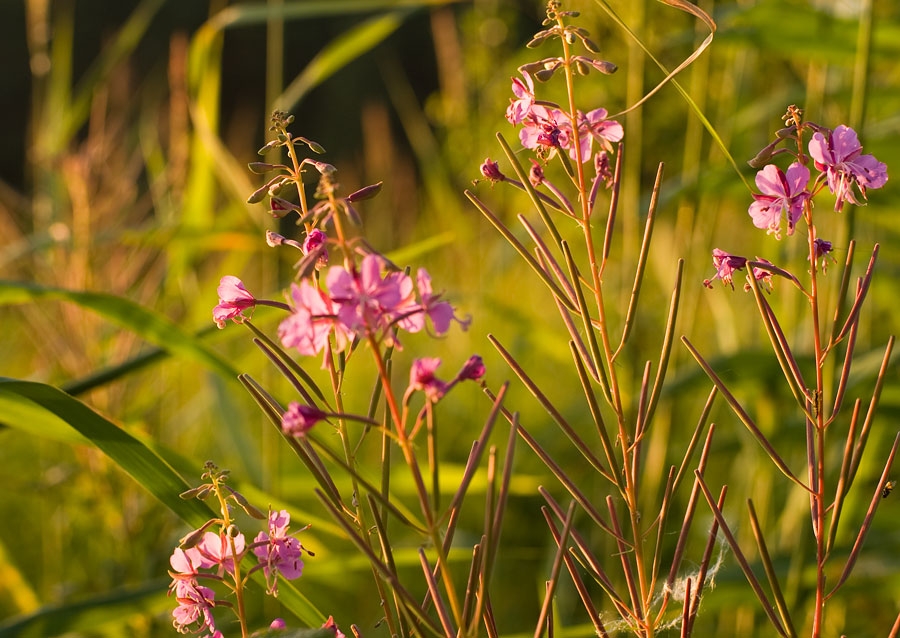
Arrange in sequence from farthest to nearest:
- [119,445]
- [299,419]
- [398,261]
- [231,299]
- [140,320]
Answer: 1. [398,261]
2. [140,320]
3. [119,445]
4. [231,299]
5. [299,419]

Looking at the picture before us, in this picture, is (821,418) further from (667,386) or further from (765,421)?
(765,421)

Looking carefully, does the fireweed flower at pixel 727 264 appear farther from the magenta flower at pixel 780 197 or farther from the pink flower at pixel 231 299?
the pink flower at pixel 231 299

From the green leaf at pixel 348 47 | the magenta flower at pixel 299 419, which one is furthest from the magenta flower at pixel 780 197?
the green leaf at pixel 348 47

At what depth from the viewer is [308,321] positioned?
0.34 m

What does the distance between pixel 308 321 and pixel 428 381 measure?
0.05m

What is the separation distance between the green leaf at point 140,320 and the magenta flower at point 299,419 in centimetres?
42

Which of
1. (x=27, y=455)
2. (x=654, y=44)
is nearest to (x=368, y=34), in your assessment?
(x=654, y=44)

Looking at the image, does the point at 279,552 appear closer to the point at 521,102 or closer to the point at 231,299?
the point at 231,299

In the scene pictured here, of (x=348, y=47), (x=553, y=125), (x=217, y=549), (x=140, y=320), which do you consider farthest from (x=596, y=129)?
(x=348, y=47)

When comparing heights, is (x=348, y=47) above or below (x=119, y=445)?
above

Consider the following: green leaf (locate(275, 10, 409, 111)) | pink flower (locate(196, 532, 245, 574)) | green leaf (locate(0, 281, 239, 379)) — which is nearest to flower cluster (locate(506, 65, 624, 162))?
pink flower (locate(196, 532, 245, 574))

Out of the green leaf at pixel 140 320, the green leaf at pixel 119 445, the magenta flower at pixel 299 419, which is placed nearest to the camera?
the magenta flower at pixel 299 419

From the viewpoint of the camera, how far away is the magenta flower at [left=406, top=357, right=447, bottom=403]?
1.14ft

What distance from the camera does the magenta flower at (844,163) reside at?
43 cm
